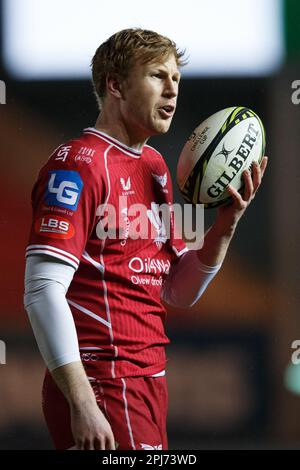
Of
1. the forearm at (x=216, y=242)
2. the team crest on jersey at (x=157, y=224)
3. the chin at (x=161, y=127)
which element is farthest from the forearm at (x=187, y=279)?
the chin at (x=161, y=127)

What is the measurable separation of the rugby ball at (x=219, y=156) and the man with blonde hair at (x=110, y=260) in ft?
0.15

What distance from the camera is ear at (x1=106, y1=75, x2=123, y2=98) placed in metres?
2.13

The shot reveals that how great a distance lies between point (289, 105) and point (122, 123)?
254cm

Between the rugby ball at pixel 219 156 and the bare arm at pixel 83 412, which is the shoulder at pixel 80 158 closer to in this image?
the rugby ball at pixel 219 156

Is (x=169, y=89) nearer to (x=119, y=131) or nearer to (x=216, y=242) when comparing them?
(x=119, y=131)

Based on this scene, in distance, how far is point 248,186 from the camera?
2123 millimetres

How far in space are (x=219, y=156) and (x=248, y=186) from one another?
4.4 inches

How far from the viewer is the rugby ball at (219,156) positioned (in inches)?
84.7

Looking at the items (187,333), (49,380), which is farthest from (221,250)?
(187,333)

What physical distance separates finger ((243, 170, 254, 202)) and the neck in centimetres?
27

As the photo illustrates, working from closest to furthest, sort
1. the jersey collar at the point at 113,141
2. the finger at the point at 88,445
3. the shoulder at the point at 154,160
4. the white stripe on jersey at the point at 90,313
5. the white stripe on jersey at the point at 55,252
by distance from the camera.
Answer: the finger at the point at 88,445 → the white stripe on jersey at the point at 55,252 → the white stripe on jersey at the point at 90,313 → the jersey collar at the point at 113,141 → the shoulder at the point at 154,160

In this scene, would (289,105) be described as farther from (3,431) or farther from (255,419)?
(3,431)

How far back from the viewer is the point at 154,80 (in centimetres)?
209

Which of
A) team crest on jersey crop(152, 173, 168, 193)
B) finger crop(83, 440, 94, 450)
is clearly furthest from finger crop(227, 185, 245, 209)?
finger crop(83, 440, 94, 450)
